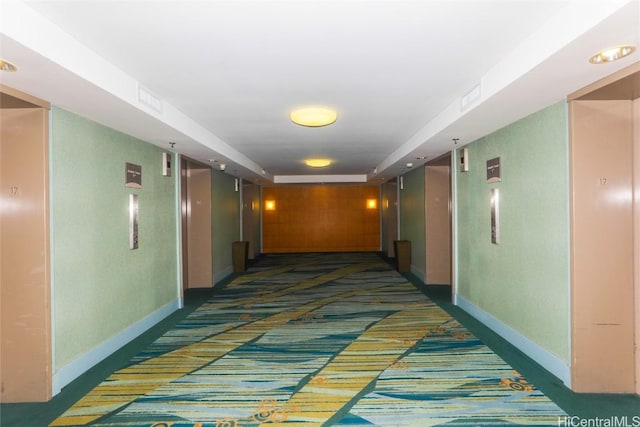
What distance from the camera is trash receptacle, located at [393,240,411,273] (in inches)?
396

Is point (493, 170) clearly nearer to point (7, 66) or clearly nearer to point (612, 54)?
point (612, 54)

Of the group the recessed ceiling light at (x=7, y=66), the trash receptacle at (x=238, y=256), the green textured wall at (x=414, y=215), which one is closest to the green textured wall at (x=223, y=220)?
the trash receptacle at (x=238, y=256)

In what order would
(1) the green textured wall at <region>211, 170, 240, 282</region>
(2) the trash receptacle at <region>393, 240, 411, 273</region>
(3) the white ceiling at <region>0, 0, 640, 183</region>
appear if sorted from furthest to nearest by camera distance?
(2) the trash receptacle at <region>393, 240, 411, 273</region> → (1) the green textured wall at <region>211, 170, 240, 282</region> → (3) the white ceiling at <region>0, 0, 640, 183</region>

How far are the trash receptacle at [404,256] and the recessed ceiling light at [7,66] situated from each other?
8.72 meters

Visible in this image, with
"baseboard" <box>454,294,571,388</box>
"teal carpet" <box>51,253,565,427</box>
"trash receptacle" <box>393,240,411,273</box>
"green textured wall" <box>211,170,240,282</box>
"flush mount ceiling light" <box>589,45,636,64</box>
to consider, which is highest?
"flush mount ceiling light" <box>589,45,636,64</box>

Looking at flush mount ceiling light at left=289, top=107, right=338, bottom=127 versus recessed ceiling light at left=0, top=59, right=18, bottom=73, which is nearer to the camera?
recessed ceiling light at left=0, top=59, right=18, bottom=73

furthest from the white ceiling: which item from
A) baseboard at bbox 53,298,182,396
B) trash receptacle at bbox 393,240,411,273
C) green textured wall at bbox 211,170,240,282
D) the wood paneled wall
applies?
the wood paneled wall

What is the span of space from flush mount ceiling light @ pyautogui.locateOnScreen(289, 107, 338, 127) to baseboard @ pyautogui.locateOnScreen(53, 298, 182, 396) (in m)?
3.40

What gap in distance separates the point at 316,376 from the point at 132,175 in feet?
11.2

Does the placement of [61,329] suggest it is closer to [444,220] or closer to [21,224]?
[21,224]

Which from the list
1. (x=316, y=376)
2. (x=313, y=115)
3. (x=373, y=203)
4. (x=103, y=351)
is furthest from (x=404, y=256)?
(x=103, y=351)

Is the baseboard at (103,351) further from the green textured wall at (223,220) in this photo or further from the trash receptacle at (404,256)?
the trash receptacle at (404,256)

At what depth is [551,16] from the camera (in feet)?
8.26

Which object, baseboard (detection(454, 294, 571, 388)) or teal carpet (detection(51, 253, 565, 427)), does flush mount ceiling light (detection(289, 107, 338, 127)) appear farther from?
baseboard (detection(454, 294, 571, 388))
